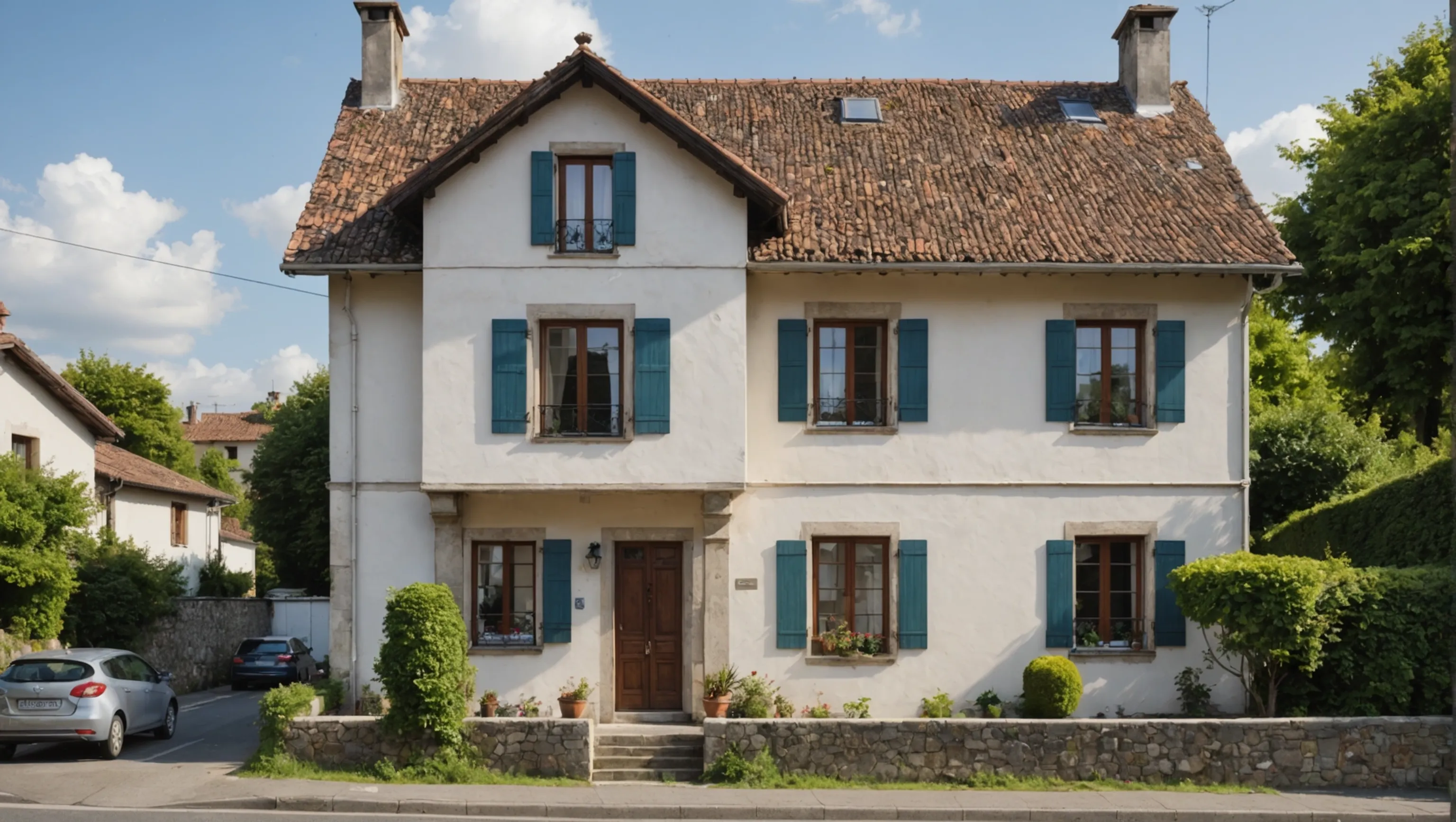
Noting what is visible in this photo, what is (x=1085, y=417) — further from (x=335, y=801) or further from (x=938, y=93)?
(x=335, y=801)

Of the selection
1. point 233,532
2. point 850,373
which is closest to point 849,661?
point 850,373

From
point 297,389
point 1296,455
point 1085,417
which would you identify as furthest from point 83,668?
point 297,389

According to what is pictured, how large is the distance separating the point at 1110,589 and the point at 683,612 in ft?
20.4

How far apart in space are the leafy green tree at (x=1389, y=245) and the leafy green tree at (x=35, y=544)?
25.4 meters

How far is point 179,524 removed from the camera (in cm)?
3669

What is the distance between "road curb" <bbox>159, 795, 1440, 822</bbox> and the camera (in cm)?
1430

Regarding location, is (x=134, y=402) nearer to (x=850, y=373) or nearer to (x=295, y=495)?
(x=295, y=495)

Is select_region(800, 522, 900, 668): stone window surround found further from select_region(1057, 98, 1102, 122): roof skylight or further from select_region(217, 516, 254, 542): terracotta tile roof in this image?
select_region(217, 516, 254, 542): terracotta tile roof

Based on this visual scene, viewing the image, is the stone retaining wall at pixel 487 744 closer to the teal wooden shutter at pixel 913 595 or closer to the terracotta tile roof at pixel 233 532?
the teal wooden shutter at pixel 913 595

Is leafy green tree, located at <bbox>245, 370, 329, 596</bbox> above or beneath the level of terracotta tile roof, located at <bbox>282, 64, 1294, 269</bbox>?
beneath

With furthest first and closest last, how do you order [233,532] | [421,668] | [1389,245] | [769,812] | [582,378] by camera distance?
[233,532], [1389,245], [582,378], [421,668], [769,812]

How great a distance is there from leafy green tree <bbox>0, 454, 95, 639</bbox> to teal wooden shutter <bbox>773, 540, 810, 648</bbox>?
1374 centimetres

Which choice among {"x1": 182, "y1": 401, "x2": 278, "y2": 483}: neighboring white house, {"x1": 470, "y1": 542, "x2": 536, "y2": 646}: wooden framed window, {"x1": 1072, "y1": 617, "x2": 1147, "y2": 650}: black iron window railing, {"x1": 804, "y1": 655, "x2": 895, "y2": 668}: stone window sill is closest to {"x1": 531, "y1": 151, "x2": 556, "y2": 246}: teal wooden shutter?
{"x1": 470, "y1": 542, "x2": 536, "y2": 646}: wooden framed window

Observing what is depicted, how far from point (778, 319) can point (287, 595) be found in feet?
92.4
